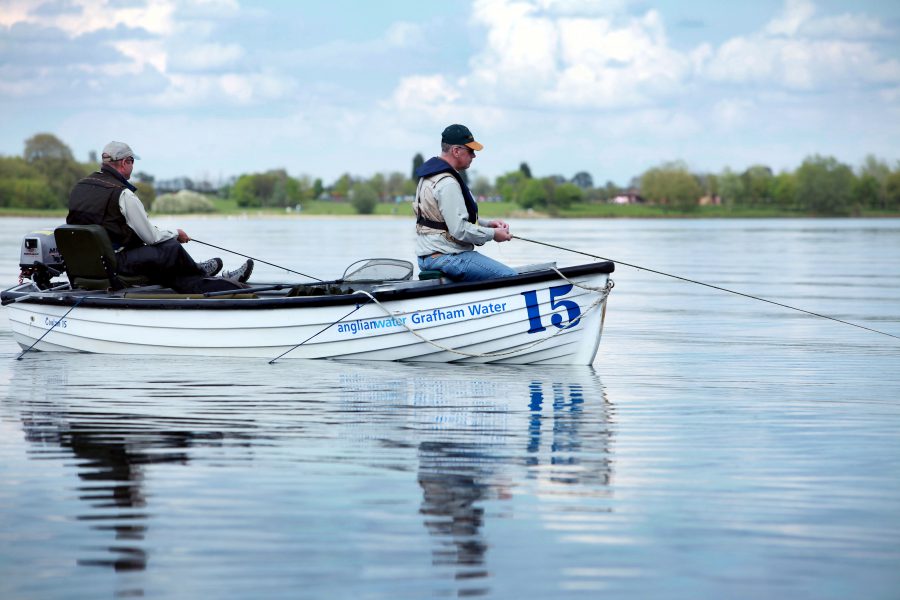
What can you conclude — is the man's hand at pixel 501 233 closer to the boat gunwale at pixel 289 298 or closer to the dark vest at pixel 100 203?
the boat gunwale at pixel 289 298

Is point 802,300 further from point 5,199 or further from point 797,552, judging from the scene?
point 5,199

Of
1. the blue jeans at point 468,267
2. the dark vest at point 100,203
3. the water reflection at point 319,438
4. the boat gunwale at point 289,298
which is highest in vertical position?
the dark vest at point 100,203

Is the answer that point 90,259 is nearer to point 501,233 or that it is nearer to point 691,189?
point 501,233

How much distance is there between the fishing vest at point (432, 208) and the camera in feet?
38.0

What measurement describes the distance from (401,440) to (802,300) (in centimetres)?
1521

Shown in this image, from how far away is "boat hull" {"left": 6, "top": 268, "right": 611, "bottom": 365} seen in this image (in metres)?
11.6

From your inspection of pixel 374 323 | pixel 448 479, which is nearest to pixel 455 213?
pixel 374 323

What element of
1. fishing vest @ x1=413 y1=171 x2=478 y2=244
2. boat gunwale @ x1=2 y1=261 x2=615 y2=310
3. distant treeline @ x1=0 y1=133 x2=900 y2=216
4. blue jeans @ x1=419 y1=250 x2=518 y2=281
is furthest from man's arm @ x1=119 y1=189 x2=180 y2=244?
distant treeline @ x1=0 y1=133 x2=900 y2=216

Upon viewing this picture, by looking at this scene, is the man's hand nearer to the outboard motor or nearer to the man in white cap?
the man in white cap

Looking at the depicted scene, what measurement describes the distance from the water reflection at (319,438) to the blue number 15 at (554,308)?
1.49ft

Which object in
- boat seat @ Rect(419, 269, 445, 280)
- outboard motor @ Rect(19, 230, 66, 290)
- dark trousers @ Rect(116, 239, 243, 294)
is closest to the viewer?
boat seat @ Rect(419, 269, 445, 280)

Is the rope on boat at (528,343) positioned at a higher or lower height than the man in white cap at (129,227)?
lower

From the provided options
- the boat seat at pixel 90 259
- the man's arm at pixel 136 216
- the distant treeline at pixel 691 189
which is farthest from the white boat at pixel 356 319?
the distant treeline at pixel 691 189

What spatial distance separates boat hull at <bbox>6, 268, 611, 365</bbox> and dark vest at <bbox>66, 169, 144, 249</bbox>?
0.74 metres
